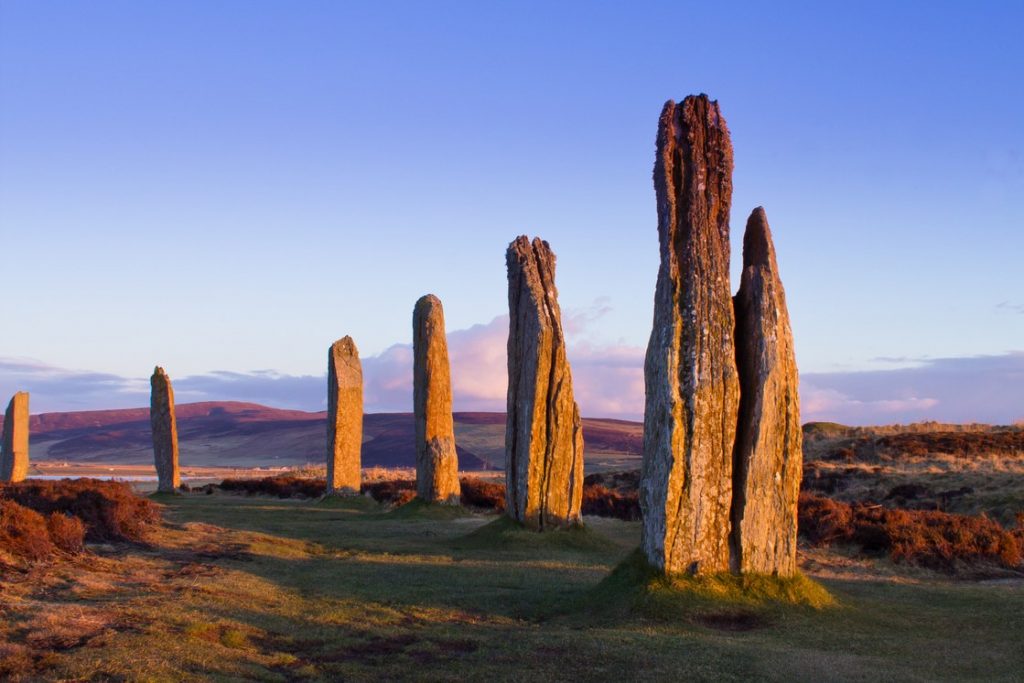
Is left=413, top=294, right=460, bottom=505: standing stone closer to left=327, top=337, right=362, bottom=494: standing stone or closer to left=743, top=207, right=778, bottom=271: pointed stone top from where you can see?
left=327, top=337, right=362, bottom=494: standing stone

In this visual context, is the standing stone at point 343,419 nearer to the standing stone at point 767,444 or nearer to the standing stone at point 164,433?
the standing stone at point 164,433

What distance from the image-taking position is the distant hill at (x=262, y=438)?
71.6m

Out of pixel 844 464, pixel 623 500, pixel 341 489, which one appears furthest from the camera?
pixel 844 464

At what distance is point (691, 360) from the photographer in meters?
10.7

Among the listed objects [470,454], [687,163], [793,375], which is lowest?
[470,454]

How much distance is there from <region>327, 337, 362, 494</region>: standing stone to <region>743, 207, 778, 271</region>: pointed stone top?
17192mm

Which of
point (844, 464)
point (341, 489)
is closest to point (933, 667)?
point (341, 489)

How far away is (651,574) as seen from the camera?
34.4 ft

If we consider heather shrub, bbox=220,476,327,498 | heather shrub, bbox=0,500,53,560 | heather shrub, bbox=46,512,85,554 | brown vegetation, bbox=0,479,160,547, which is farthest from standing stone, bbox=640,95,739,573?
heather shrub, bbox=220,476,327,498

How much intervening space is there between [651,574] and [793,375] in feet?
9.61

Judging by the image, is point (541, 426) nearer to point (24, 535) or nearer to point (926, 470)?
point (24, 535)

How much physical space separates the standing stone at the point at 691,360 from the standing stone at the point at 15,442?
27355mm

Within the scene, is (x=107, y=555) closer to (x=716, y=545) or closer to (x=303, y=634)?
(x=303, y=634)

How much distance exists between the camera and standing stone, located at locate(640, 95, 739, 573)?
10.4 metres
